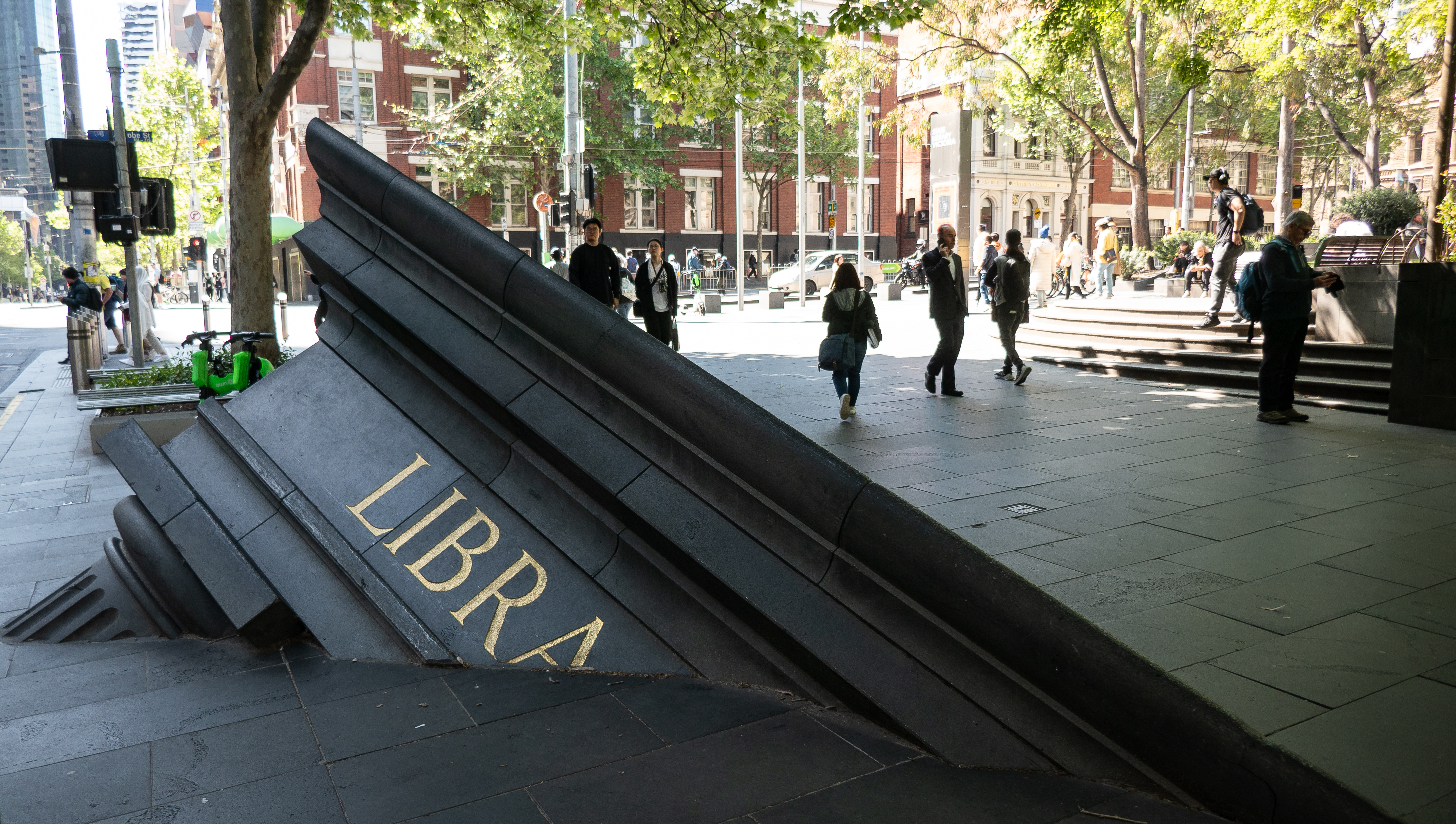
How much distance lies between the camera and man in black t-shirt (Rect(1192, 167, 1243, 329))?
12531 millimetres

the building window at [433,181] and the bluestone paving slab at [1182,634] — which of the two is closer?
the bluestone paving slab at [1182,634]

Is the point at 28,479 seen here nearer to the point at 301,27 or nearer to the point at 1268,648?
the point at 301,27

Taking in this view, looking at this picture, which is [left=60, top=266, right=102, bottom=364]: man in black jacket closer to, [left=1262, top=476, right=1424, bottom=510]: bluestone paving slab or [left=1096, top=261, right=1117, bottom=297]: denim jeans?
[left=1262, top=476, right=1424, bottom=510]: bluestone paving slab

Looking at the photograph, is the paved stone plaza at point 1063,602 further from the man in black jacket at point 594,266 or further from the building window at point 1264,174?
the building window at point 1264,174

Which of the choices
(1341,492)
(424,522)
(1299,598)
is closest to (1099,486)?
(1341,492)

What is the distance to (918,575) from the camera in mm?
3193

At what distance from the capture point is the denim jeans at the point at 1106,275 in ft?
73.4

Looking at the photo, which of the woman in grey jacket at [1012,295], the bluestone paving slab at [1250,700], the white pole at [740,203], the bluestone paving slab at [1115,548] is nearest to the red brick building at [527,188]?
the white pole at [740,203]

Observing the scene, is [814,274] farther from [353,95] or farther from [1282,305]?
[1282,305]

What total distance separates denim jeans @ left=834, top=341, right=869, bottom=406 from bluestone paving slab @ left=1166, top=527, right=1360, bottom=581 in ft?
16.0

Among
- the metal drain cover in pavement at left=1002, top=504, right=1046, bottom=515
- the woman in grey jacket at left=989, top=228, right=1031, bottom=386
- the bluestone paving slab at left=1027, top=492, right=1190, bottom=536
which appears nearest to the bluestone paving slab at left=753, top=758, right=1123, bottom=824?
the bluestone paving slab at left=1027, top=492, right=1190, bottom=536

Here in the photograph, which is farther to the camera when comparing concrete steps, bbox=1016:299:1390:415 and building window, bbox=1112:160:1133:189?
building window, bbox=1112:160:1133:189

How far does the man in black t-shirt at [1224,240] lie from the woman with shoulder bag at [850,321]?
5.26 meters

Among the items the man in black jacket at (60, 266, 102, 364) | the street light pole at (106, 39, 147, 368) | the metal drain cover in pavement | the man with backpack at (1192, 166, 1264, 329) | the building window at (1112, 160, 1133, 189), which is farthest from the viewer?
the building window at (1112, 160, 1133, 189)
